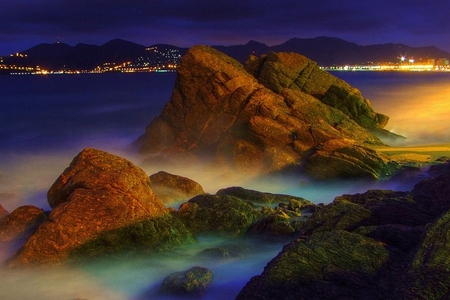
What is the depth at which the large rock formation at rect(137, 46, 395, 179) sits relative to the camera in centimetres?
1647

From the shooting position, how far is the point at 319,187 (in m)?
15.8

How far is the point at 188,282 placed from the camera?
8.08 meters

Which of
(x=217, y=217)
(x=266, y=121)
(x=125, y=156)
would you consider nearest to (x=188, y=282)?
(x=217, y=217)

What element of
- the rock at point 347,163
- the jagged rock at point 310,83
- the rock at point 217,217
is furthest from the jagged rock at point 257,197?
the jagged rock at point 310,83

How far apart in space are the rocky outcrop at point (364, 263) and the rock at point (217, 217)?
3.51 m

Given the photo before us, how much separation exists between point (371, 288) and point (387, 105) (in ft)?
156

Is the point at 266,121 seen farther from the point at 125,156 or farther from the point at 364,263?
the point at 364,263

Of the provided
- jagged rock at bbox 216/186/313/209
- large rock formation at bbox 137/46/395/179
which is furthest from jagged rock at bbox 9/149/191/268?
large rock formation at bbox 137/46/395/179

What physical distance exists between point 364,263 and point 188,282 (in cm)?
330

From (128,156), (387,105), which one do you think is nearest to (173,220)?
(128,156)

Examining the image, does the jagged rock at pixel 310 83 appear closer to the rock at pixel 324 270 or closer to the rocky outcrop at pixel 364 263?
the rocky outcrop at pixel 364 263

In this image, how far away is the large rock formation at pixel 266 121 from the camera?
54.0 ft

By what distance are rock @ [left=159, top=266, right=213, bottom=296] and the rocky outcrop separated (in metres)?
Answer: 1.81

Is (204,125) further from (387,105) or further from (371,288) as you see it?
(387,105)
